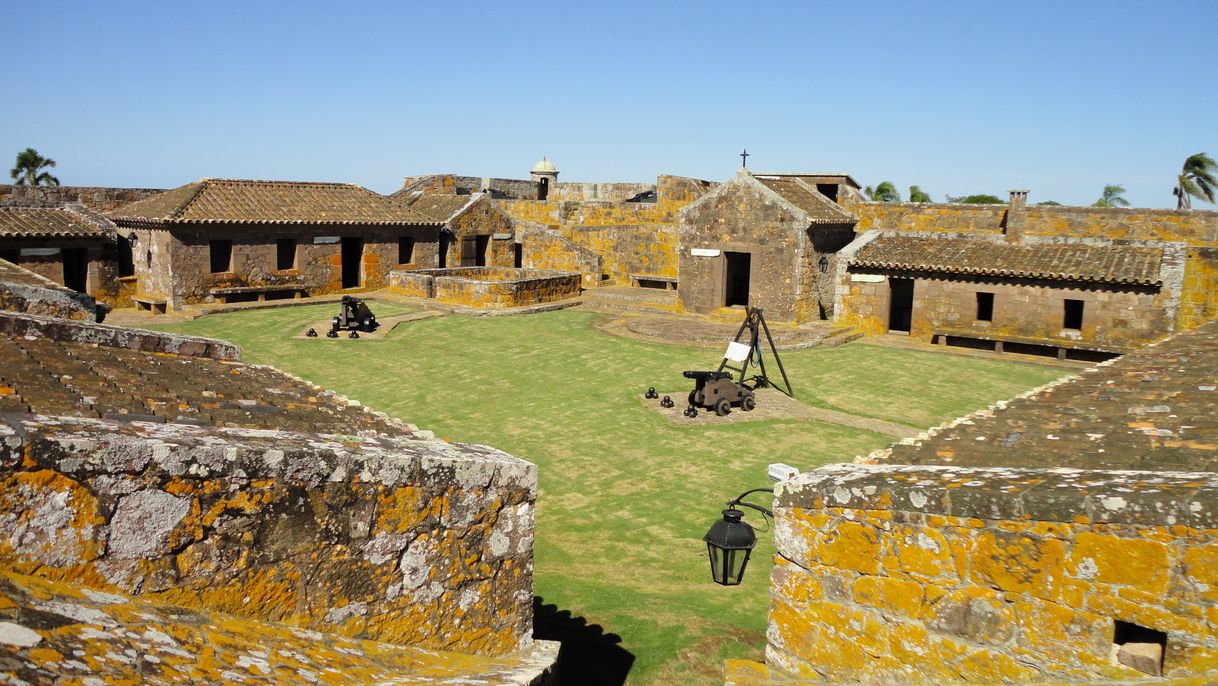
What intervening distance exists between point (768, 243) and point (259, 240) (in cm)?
1501

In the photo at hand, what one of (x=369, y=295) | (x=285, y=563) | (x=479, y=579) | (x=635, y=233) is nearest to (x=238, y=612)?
(x=285, y=563)

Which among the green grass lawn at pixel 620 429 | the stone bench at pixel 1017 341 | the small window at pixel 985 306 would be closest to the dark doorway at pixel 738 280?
the green grass lawn at pixel 620 429

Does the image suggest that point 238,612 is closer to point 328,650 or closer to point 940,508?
point 328,650

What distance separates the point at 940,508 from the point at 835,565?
63 cm

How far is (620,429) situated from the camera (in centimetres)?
1445

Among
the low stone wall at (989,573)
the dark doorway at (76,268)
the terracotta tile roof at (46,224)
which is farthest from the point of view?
the dark doorway at (76,268)

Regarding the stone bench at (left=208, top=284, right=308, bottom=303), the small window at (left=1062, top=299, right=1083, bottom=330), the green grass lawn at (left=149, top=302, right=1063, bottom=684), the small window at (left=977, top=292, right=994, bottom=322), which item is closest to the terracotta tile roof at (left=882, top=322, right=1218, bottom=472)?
the green grass lawn at (left=149, top=302, right=1063, bottom=684)

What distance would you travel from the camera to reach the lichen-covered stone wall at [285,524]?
9.84ft

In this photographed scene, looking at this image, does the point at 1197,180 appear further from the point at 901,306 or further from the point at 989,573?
the point at 989,573

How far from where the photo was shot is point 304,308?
85.4 feet

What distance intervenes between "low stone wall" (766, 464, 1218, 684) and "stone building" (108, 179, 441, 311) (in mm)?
24519

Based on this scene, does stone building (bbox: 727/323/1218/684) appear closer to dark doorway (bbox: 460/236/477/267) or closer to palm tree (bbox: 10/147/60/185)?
dark doorway (bbox: 460/236/477/267)

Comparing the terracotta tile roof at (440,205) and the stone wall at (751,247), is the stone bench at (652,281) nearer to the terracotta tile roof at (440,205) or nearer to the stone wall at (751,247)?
the stone wall at (751,247)

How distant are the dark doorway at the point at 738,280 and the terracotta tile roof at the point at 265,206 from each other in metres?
10.7
